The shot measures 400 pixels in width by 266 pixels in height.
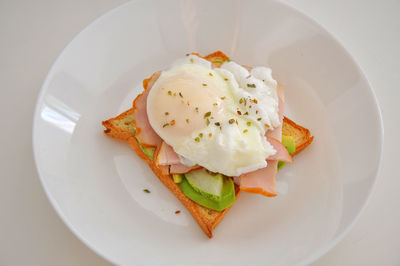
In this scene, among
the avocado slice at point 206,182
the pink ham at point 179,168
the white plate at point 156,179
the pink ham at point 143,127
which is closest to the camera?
the white plate at point 156,179

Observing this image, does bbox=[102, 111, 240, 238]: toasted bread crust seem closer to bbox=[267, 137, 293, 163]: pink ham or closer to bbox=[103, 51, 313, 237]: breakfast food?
bbox=[103, 51, 313, 237]: breakfast food

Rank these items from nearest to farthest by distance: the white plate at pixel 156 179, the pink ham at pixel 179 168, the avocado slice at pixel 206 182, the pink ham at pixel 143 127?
the white plate at pixel 156 179, the avocado slice at pixel 206 182, the pink ham at pixel 179 168, the pink ham at pixel 143 127

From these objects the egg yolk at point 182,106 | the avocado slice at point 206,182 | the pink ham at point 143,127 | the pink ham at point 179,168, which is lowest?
the avocado slice at point 206,182

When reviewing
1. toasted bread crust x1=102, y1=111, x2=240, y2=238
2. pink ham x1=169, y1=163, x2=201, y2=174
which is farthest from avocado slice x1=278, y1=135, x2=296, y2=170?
pink ham x1=169, y1=163, x2=201, y2=174

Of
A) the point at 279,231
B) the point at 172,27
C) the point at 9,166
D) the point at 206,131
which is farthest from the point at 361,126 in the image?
the point at 9,166

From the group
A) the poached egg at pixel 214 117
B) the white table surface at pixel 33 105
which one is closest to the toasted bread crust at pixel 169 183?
the poached egg at pixel 214 117

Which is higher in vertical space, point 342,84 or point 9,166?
point 342,84

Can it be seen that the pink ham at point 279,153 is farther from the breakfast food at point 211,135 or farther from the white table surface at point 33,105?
the white table surface at point 33,105

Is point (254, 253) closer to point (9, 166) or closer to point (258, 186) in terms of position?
point (258, 186)
